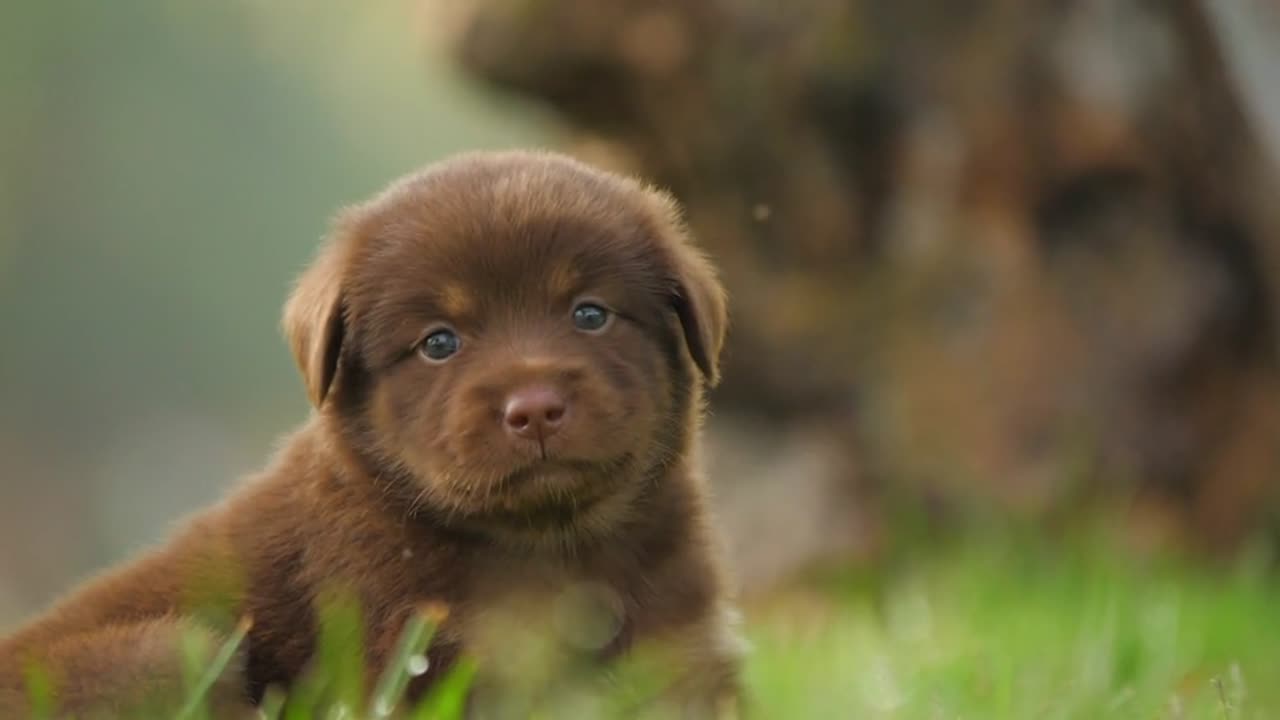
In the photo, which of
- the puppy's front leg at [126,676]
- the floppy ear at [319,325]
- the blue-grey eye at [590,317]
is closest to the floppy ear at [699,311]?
the blue-grey eye at [590,317]

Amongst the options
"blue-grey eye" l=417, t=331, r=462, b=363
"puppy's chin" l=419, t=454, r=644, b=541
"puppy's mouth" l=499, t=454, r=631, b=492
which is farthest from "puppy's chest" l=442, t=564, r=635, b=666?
"blue-grey eye" l=417, t=331, r=462, b=363

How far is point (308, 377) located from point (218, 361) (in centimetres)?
2054

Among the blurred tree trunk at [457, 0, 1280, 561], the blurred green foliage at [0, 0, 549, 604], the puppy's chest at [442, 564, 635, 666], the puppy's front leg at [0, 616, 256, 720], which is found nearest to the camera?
the puppy's front leg at [0, 616, 256, 720]

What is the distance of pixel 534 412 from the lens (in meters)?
4.24

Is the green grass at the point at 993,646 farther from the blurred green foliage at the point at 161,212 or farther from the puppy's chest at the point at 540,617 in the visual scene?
the blurred green foliage at the point at 161,212

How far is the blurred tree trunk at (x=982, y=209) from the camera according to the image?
8.27 m

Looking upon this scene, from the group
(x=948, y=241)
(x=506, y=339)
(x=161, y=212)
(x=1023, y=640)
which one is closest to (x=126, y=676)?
(x=506, y=339)

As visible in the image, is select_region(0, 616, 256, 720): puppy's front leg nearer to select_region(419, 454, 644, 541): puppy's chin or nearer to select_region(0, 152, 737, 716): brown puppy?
select_region(0, 152, 737, 716): brown puppy

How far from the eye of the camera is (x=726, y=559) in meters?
4.97

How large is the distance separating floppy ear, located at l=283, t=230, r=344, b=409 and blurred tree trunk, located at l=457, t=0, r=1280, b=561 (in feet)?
12.5

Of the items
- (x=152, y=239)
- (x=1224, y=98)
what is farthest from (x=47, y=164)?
(x=1224, y=98)

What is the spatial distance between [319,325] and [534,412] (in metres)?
0.60

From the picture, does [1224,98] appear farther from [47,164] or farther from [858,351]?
[47,164]

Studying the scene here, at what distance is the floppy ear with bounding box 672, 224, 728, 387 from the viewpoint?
15.4 feet
